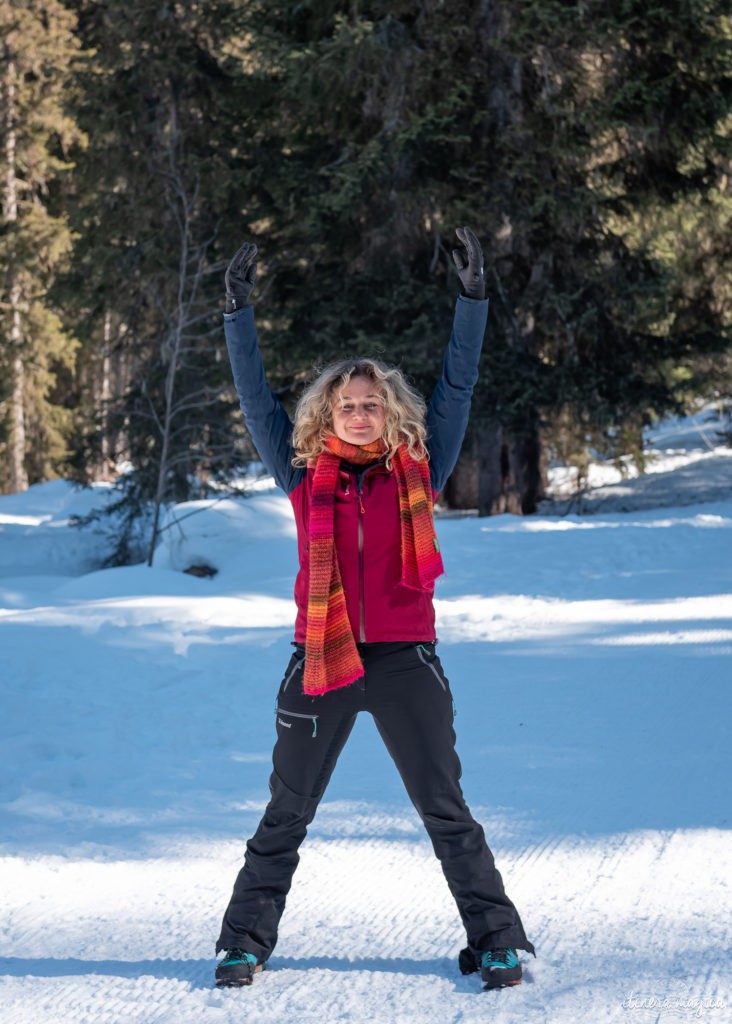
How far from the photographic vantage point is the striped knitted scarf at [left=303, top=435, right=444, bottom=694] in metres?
3.15

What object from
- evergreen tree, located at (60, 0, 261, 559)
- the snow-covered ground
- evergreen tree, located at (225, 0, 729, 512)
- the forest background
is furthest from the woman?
evergreen tree, located at (60, 0, 261, 559)

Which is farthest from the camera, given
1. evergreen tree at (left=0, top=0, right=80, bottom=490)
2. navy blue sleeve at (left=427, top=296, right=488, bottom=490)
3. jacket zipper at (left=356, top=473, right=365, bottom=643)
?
evergreen tree at (left=0, top=0, right=80, bottom=490)

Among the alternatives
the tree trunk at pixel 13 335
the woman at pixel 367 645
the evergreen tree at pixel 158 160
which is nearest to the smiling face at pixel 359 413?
the woman at pixel 367 645

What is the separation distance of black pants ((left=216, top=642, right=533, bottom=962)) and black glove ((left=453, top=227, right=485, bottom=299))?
1.04 meters

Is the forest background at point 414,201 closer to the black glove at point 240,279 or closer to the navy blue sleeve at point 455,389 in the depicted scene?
the black glove at point 240,279

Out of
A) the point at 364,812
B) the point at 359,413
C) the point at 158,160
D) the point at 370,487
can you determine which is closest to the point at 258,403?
the point at 359,413

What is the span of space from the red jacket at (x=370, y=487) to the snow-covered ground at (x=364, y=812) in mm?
1006

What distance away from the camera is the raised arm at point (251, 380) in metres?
3.36

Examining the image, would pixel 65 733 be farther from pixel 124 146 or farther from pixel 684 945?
pixel 124 146

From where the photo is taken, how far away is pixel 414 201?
51.4ft

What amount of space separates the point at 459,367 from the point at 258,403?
23.9 inches

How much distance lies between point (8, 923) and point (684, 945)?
2092 millimetres

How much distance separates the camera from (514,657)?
787 cm

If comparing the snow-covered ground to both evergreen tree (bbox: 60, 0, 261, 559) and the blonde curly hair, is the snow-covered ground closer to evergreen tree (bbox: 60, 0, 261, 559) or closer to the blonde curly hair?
the blonde curly hair
